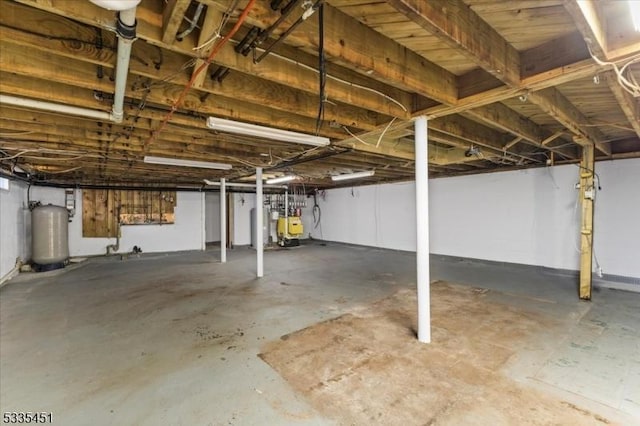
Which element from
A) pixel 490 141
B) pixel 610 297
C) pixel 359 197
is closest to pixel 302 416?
pixel 490 141

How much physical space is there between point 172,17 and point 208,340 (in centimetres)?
263

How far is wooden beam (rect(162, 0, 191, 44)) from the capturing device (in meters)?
1.20

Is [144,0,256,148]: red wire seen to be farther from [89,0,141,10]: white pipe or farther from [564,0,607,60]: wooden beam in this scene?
[564,0,607,60]: wooden beam

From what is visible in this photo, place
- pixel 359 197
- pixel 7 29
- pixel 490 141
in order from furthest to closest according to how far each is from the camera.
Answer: pixel 359 197
pixel 490 141
pixel 7 29

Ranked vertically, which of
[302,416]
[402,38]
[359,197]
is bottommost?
[302,416]

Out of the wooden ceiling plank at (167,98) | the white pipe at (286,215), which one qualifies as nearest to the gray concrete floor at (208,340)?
the wooden ceiling plank at (167,98)

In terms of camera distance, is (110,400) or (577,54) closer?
(577,54)

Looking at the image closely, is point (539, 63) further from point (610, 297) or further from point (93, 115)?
point (610, 297)

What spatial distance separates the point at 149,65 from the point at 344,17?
1252 millimetres

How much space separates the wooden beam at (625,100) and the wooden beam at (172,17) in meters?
2.53

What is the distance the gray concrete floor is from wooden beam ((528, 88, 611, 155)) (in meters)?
2.09

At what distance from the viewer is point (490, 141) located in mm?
3814

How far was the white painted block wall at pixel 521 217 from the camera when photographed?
4.62m

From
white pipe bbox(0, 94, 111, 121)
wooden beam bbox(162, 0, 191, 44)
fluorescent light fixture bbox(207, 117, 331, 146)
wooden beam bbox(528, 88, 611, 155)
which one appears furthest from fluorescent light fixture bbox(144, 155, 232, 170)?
wooden beam bbox(528, 88, 611, 155)
